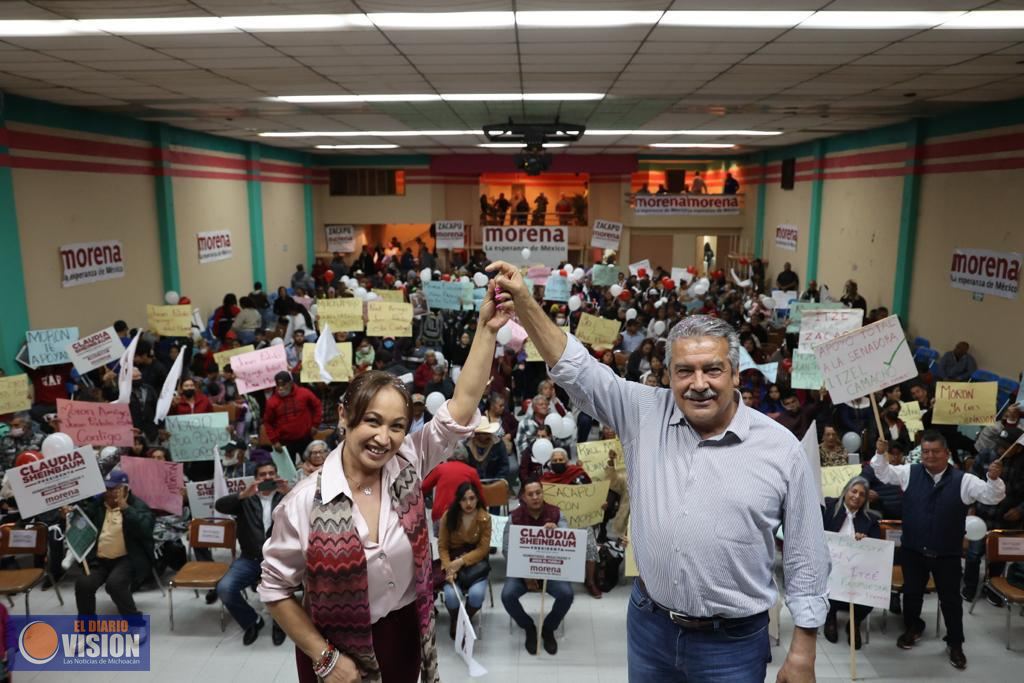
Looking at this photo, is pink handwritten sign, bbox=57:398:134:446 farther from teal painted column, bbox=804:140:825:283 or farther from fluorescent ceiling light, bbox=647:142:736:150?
teal painted column, bbox=804:140:825:283

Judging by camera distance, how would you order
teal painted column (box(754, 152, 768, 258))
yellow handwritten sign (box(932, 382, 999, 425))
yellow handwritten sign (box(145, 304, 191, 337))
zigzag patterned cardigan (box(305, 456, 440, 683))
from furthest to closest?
teal painted column (box(754, 152, 768, 258)) → yellow handwritten sign (box(145, 304, 191, 337)) → yellow handwritten sign (box(932, 382, 999, 425)) → zigzag patterned cardigan (box(305, 456, 440, 683))

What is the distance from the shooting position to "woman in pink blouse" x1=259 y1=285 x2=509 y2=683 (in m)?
1.98

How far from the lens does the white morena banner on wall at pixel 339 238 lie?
2366 cm

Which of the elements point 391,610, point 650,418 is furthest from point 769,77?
point 391,610

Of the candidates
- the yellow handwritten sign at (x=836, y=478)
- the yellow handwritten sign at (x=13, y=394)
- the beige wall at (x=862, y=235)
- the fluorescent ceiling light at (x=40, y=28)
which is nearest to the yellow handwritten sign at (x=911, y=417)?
the yellow handwritten sign at (x=836, y=478)

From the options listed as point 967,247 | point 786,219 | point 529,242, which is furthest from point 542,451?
point 786,219

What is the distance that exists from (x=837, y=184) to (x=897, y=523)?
12.1m

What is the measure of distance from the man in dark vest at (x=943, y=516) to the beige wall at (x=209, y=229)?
12629 mm

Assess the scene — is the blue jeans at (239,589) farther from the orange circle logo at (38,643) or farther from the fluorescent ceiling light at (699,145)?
the fluorescent ceiling light at (699,145)

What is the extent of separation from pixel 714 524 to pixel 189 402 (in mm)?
7312

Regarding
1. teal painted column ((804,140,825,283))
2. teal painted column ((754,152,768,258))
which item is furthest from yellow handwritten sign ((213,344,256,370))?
teal painted column ((754,152,768,258))

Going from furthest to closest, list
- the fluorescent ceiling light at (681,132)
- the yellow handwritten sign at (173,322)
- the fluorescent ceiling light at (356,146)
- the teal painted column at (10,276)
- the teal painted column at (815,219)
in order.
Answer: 1. the fluorescent ceiling light at (356,146)
2. the teal painted column at (815,219)
3. the fluorescent ceiling light at (681,132)
4. the yellow handwritten sign at (173,322)
5. the teal painted column at (10,276)

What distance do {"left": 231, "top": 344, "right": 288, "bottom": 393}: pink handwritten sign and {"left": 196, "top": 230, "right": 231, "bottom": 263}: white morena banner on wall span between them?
25.2ft

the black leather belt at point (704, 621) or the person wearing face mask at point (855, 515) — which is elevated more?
the black leather belt at point (704, 621)
